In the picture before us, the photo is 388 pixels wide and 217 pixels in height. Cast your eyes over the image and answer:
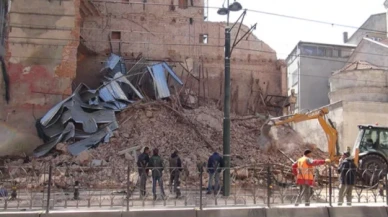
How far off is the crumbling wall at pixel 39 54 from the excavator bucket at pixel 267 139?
10760 mm

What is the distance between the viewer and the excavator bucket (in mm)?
21423

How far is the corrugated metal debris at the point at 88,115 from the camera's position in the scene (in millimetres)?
19562

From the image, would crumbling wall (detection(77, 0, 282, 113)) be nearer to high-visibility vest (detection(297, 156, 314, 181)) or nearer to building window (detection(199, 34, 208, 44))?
building window (detection(199, 34, 208, 44))

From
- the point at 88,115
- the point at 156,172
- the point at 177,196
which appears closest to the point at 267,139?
the point at 88,115

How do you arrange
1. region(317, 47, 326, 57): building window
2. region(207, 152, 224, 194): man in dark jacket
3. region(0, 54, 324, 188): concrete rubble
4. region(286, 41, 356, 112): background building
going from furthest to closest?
region(317, 47, 326, 57): building window, region(286, 41, 356, 112): background building, region(0, 54, 324, 188): concrete rubble, region(207, 152, 224, 194): man in dark jacket

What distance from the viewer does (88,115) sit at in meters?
20.4

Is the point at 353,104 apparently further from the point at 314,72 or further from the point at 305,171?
the point at 314,72

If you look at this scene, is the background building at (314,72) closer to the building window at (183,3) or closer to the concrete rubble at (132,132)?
the building window at (183,3)

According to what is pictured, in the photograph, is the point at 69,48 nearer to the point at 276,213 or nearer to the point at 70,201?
the point at 70,201

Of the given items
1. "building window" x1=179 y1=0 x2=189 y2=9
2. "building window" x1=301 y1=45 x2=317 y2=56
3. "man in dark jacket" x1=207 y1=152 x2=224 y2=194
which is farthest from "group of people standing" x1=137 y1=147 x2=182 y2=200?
"building window" x1=301 y1=45 x2=317 y2=56

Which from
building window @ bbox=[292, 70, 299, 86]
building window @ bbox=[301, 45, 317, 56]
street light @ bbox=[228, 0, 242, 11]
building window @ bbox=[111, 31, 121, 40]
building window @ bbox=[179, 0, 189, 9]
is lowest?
street light @ bbox=[228, 0, 242, 11]

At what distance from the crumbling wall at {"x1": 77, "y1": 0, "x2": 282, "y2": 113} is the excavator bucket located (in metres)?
7.16

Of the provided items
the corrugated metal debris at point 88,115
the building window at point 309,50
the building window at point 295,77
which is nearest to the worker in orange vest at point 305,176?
the corrugated metal debris at point 88,115

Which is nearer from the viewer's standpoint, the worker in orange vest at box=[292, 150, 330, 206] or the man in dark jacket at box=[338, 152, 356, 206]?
the worker in orange vest at box=[292, 150, 330, 206]
